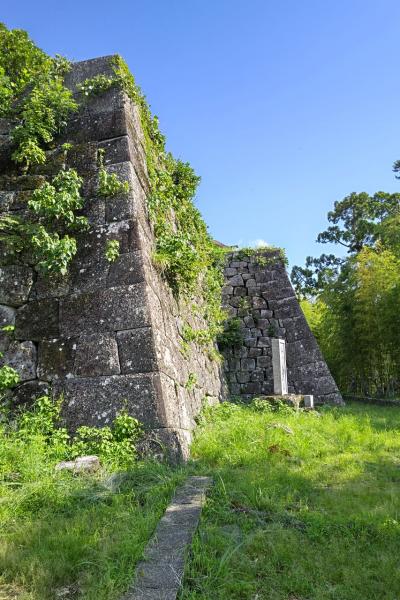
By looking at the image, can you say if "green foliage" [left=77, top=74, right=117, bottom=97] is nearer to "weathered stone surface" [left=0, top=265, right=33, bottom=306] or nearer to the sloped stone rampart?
the sloped stone rampart

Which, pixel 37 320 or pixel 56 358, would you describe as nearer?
pixel 56 358

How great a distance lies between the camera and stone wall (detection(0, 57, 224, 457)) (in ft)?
12.0

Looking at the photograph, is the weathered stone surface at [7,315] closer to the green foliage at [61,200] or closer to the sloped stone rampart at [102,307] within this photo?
the sloped stone rampart at [102,307]

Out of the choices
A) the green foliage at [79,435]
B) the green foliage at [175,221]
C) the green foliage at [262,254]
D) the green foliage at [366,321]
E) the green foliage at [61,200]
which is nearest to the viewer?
the green foliage at [79,435]

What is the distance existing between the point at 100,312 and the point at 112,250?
24.7 inches

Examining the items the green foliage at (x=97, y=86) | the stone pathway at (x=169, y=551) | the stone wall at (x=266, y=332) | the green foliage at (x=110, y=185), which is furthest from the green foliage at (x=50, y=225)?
the stone wall at (x=266, y=332)

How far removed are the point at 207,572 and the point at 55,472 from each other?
1.40 m

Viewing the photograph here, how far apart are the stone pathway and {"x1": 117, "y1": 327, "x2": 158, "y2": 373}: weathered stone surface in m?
1.20

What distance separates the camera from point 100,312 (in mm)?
3955

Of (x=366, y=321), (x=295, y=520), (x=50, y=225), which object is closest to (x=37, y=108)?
(x=50, y=225)

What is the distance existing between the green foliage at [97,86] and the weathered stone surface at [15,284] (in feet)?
7.96

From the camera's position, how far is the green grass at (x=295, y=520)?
6.34ft

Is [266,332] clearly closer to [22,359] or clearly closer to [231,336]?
[231,336]

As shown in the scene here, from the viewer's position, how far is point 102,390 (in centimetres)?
367
